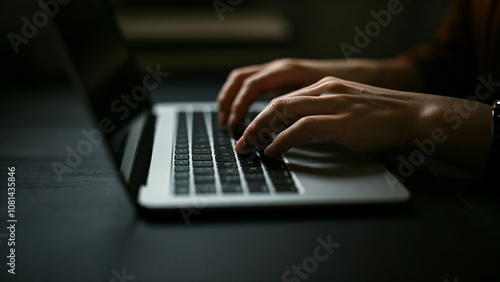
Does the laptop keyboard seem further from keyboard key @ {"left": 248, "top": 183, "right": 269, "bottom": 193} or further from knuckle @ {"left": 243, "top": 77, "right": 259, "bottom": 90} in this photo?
knuckle @ {"left": 243, "top": 77, "right": 259, "bottom": 90}

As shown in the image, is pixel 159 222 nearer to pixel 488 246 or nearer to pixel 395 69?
pixel 488 246

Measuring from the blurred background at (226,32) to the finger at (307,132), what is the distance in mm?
713

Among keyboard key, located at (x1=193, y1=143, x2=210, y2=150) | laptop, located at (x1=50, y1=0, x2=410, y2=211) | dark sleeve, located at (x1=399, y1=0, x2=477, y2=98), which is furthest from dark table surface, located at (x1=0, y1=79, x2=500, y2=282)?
dark sleeve, located at (x1=399, y1=0, x2=477, y2=98)

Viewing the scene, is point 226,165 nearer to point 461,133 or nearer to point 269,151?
point 269,151

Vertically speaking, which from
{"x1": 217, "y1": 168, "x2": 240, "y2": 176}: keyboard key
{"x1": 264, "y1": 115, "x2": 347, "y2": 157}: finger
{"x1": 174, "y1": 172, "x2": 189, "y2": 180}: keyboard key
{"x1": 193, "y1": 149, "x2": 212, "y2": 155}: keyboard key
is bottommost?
{"x1": 193, "y1": 149, "x2": 212, "y2": 155}: keyboard key

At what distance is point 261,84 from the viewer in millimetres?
899

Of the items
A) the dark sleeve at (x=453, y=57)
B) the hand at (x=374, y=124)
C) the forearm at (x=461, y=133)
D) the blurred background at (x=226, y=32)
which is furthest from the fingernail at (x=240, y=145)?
the blurred background at (x=226, y=32)

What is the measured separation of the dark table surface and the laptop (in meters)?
0.02

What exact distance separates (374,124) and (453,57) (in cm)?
49

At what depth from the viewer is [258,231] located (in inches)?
21.5

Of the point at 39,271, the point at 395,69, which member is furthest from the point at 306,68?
the point at 39,271

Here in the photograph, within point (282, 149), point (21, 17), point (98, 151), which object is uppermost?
point (282, 149)

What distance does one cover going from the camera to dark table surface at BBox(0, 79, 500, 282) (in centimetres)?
48

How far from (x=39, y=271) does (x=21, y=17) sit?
4.12 feet
